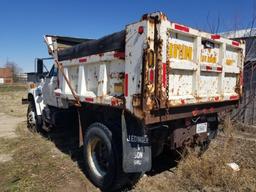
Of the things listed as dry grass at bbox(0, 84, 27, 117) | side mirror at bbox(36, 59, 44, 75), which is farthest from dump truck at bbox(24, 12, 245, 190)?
dry grass at bbox(0, 84, 27, 117)

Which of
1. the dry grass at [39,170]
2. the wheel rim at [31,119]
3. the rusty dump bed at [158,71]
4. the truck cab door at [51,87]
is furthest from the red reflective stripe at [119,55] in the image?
the wheel rim at [31,119]

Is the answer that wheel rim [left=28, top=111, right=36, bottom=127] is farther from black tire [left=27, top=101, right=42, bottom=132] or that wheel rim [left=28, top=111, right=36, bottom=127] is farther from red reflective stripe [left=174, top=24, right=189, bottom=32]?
red reflective stripe [left=174, top=24, right=189, bottom=32]

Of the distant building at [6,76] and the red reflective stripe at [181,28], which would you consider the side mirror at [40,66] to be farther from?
the distant building at [6,76]

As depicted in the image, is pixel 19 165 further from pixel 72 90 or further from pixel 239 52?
pixel 239 52

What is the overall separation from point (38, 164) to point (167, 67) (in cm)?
335

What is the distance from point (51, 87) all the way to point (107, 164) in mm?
2935

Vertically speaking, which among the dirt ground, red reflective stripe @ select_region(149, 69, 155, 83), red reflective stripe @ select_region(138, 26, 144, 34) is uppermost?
red reflective stripe @ select_region(138, 26, 144, 34)

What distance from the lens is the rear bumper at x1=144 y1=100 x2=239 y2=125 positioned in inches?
136

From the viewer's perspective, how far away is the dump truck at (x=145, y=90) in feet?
11.0

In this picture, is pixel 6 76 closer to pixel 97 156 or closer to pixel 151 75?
pixel 97 156

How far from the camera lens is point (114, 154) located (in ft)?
12.9

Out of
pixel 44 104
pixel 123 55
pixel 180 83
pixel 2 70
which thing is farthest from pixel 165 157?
pixel 2 70

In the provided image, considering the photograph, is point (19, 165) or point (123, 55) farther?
point (19, 165)

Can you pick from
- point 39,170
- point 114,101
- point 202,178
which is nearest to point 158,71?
point 114,101
